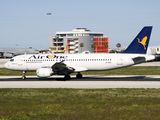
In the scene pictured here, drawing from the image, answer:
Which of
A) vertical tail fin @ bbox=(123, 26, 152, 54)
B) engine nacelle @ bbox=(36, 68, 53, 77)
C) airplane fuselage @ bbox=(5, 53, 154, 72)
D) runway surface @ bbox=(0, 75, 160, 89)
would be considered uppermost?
vertical tail fin @ bbox=(123, 26, 152, 54)

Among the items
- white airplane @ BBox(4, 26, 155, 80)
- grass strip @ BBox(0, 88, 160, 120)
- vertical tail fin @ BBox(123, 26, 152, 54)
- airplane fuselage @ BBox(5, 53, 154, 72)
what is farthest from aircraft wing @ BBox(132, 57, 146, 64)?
grass strip @ BBox(0, 88, 160, 120)

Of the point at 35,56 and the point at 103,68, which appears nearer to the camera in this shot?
the point at 103,68

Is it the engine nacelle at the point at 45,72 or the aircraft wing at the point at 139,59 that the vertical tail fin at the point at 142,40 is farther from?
the engine nacelle at the point at 45,72

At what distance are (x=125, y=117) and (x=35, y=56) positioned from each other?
2565cm

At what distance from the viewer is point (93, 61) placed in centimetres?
3422

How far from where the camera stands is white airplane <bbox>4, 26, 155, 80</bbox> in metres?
32.9

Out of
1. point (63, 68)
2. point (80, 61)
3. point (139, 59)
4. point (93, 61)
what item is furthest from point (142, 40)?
point (63, 68)

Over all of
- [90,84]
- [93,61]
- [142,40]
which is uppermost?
[142,40]

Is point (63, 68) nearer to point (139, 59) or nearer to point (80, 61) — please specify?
point (80, 61)

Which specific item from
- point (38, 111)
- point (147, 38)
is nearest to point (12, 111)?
point (38, 111)

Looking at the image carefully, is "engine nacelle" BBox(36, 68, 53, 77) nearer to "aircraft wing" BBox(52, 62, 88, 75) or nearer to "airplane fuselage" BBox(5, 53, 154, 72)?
"aircraft wing" BBox(52, 62, 88, 75)

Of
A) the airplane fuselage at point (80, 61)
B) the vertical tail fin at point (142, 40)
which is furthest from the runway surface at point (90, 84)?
the vertical tail fin at point (142, 40)

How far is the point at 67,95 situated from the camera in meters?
21.3

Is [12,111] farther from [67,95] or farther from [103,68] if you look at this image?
[103,68]
